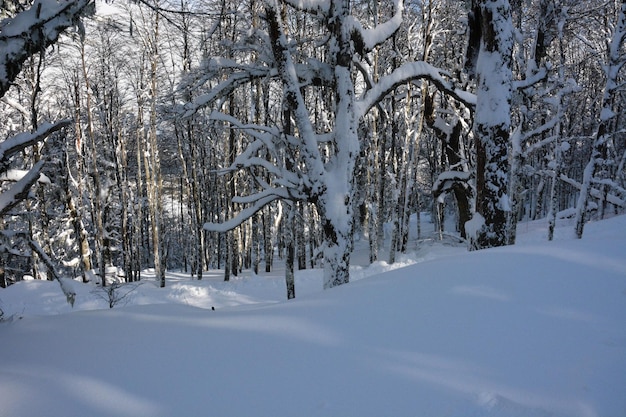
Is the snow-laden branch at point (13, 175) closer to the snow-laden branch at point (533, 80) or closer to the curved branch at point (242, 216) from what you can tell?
the curved branch at point (242, 216)

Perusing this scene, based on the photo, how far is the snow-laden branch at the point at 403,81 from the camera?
509 cm

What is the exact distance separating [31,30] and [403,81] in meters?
4.31

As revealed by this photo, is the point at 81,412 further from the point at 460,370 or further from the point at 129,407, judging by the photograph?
the point at 460,370

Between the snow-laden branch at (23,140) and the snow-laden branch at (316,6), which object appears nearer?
the snow-laden branch at (23,140)

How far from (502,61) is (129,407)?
506 cm

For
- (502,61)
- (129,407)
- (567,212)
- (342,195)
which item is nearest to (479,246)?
(342,195)

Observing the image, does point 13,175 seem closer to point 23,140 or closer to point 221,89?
point 23,140

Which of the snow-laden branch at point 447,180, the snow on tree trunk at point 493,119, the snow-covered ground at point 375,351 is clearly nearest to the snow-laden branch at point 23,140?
the snow-covered ground at point 375,351

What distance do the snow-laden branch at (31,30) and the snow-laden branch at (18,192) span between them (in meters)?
0.69

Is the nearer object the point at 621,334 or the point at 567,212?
the point at 621,334

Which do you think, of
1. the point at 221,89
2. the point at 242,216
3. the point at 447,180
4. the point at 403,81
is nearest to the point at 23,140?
the point at 242,216

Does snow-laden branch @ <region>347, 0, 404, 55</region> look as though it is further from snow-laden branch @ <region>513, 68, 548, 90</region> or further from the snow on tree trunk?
snow-laden branch @ <region>513, 68, 548, 90</region>

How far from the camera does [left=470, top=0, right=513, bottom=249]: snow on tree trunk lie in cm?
446

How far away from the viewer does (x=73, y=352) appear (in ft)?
7.33
